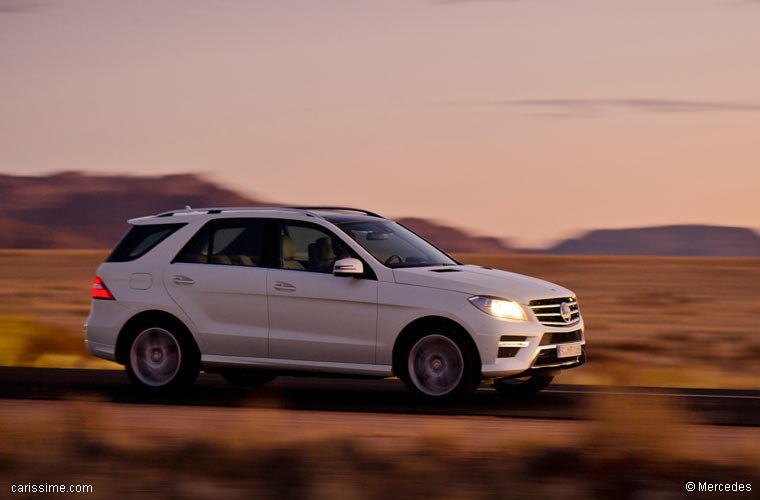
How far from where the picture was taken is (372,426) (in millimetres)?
10047

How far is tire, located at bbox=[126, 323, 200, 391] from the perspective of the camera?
12.1m

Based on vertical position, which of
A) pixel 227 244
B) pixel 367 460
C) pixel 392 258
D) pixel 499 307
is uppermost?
pixel 227 244

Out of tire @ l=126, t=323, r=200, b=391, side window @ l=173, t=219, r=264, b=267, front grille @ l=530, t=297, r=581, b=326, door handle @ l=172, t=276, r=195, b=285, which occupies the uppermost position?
side window @ l=173, t=219, r=264, b=267

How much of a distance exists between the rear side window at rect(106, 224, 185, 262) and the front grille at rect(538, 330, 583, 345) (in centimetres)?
393

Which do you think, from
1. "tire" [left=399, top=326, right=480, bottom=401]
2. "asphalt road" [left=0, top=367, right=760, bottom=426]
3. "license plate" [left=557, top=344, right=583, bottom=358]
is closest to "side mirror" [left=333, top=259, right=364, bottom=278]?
"tire" [left=399, top=326, right=480, bottom=401]

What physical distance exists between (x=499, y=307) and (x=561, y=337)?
0.80 metres

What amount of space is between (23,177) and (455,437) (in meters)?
159

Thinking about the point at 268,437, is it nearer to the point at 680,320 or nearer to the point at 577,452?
the point at 577,452

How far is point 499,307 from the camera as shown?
1099 centimetres

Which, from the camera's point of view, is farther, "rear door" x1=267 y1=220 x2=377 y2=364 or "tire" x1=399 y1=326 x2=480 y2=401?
"rear door" x1=267 y1=220 x2=377 y2=364

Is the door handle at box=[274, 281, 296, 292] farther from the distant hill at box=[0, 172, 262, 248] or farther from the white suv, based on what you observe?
the distant hill at box=[0, 172, 262, 248]

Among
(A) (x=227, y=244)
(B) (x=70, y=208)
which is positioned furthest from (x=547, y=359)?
(B) (x=70, y=208)

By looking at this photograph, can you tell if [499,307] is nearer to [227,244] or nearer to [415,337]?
[415,337]

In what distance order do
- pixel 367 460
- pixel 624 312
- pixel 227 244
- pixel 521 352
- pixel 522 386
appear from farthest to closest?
pixel 624 312, pixel 522 386, pixel 227 244, pixel 521 352, pixel 367 460
